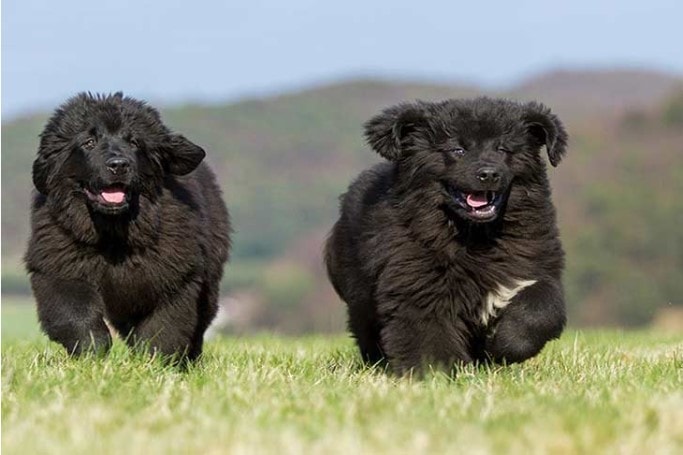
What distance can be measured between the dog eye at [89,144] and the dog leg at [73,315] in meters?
0.71

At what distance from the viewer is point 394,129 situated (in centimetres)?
700

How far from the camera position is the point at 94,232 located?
23.5ft

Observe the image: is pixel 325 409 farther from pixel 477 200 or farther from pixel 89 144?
pixel 89 144

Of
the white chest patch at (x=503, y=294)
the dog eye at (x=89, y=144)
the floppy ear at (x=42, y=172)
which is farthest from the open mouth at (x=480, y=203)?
the floppy ear at (x=42, y=172)

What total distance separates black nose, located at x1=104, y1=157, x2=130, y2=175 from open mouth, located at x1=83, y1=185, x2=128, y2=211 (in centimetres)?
17

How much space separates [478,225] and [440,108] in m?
0.64

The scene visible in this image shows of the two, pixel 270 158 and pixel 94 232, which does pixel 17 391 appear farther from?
pixel 270 158

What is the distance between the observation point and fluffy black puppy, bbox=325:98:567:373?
6.69 m

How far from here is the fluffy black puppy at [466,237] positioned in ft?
22.0

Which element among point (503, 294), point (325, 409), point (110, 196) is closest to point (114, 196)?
point (110, 196)

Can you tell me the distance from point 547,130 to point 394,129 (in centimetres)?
79

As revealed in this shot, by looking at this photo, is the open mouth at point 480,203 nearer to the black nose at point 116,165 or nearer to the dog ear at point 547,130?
the dog ear at point 547,130

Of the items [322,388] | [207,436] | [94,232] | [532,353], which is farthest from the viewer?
[94,232]

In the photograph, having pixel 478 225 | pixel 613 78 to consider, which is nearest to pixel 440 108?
pixel 478 225
